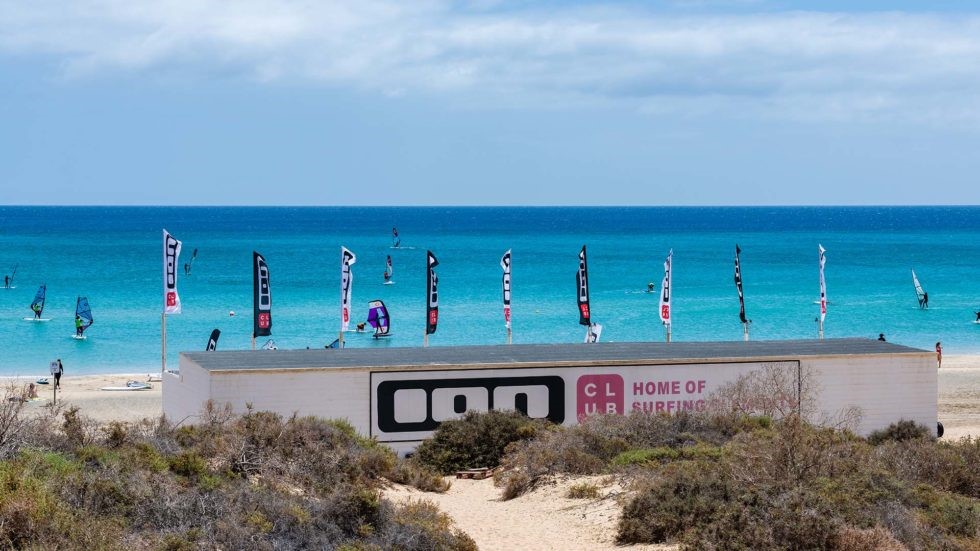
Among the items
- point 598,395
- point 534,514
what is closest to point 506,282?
point 598,395

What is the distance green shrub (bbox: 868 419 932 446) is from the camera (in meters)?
24.3

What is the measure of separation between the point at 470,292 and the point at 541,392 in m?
54.8

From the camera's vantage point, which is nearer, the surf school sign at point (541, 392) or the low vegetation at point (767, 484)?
the low vegetation at point (767, 484)

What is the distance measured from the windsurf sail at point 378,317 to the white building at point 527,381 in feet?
69.3

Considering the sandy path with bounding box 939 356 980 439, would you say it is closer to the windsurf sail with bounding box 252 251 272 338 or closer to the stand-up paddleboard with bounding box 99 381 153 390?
the windsurf sail with bounding box 252 251 272 338

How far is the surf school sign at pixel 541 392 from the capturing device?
2252 cm

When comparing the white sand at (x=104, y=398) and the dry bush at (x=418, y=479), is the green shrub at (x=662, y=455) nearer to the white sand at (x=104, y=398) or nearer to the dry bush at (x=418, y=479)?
the dry bush at (x=418, y=479)

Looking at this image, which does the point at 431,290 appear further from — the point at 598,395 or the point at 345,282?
the point at 598,395

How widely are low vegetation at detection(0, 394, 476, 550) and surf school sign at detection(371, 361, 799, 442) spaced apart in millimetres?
5718

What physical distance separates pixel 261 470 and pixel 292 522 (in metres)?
3.25

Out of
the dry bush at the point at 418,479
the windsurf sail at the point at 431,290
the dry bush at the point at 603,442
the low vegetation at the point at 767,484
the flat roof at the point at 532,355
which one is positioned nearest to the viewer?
the low vegetation at the point at 767,484

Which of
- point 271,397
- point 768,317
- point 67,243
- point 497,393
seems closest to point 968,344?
point 768,317

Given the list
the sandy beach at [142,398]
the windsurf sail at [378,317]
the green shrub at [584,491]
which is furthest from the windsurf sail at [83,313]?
the green shrub at [584,491]

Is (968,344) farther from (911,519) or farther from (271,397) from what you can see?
(911,519)
